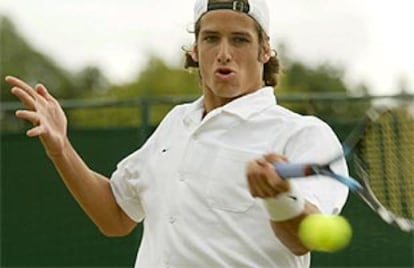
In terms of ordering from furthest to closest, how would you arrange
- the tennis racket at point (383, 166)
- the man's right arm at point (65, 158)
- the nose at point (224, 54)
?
1. the man's right arm at point (65, 158)
2. the nose at point (224, 54)
3. the tennis racket at point (383, 166)

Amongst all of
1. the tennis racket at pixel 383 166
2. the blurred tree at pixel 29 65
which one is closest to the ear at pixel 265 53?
the tennis racket at pixel 383 166

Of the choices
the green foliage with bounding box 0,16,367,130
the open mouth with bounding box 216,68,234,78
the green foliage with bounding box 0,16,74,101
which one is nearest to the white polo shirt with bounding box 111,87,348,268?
the open mouth with bounding box 216,68,234,78

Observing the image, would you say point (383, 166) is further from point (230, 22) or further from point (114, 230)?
point (114, 230)

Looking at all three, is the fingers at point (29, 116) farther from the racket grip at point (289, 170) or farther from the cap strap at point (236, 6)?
the racket grip at point (289, 170)

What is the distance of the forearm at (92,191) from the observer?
439cm

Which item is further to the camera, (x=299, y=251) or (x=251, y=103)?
(x=251, y=103)

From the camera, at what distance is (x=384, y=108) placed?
392cm

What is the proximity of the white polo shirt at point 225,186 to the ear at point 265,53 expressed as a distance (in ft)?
0.34

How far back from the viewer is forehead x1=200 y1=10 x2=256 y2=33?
4102 mm

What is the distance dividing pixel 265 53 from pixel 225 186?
1.62 feet

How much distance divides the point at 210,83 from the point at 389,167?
67cm

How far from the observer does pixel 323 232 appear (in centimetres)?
354

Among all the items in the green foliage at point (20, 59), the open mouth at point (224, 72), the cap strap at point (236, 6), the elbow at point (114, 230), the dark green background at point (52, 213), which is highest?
the cap strap at point (236, 6)

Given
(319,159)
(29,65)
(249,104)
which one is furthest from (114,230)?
(29,65)
